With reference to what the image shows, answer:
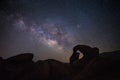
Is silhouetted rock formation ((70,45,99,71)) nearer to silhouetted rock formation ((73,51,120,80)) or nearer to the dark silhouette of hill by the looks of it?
the dark silhouette of hill

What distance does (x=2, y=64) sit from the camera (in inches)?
1062

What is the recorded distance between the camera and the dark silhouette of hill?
65.1ft

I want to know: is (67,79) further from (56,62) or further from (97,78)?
(97,78)

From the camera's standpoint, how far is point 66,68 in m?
26.2

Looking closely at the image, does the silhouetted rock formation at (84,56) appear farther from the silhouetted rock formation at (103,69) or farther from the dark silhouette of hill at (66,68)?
the silhouetted rock formation at (103,69)

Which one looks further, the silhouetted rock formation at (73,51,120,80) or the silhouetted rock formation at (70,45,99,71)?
the silhouetted rock formation at (70,45,99,71)

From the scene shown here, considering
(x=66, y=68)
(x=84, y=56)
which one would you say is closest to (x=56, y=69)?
(x=66, y=68)

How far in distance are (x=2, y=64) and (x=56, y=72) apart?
9.51 metres

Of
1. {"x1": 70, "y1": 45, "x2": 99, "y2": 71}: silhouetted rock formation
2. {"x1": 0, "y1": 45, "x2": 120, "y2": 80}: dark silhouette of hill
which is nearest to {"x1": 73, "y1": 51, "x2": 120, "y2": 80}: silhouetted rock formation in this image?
{"x1": 0, "y1": 45, "x2": 120, "y2": 80}: dark silhouette of hill

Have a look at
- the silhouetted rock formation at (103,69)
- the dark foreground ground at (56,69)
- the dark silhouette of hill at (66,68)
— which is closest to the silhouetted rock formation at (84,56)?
the dark silhouette of hill at (66,68)

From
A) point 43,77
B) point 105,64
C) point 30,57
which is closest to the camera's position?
point 105,64

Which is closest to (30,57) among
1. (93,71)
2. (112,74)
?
(93,71)

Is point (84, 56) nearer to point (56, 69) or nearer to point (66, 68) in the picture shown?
point (66, 68)

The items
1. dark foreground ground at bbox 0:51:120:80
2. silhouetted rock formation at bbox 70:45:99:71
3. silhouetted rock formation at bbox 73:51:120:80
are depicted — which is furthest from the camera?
silhouetted rock formation at bbox 70:45:99:71
